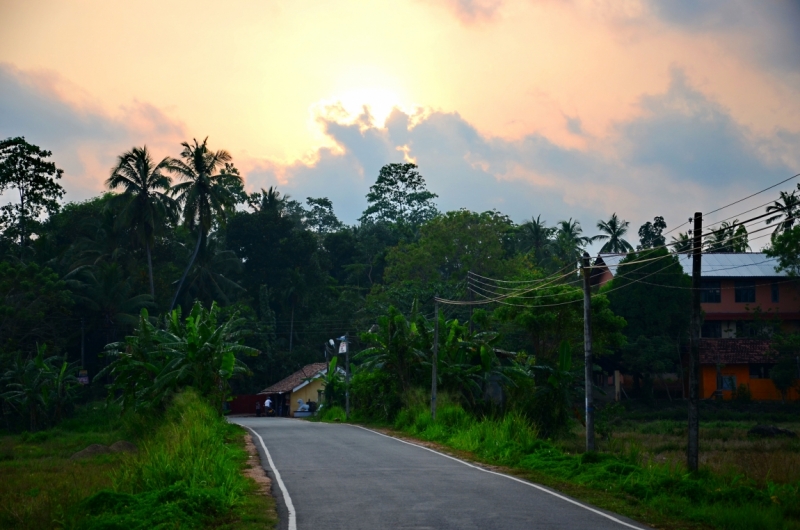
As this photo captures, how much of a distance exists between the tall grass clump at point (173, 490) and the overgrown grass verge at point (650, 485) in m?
6.54

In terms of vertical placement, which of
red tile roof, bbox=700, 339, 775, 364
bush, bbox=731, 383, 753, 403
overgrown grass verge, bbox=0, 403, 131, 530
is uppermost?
red tile roof, bbox=700, 339, 775, 364

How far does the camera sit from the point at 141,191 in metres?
59.0

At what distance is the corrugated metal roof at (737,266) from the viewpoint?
61.6 meters

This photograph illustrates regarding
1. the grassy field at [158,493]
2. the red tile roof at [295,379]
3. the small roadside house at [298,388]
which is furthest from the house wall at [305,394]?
the grassy field at [158,493]

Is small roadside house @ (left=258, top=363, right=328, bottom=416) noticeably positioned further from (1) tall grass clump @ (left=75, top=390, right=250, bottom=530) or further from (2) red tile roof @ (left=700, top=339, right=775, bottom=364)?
(1) tall grass clump @ (left=75, top=390, right=250, bottom=530)

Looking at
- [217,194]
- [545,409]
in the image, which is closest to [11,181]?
[217,194]

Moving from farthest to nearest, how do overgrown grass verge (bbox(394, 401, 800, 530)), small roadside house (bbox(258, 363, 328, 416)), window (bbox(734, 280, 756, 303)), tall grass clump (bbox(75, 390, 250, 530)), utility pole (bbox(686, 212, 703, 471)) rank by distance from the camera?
small roadside house (bbox(258, 363, 328, 416)), window (bbox(734, 280, 756, 303)), utility pole (bbox(686, 212, 703, 471)), overgrown grass verge (bbox(394, 401, 800, 530)), tall grass clump (bbox(75, 390, 250, 530))

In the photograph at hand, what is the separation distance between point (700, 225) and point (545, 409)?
15.2 metres

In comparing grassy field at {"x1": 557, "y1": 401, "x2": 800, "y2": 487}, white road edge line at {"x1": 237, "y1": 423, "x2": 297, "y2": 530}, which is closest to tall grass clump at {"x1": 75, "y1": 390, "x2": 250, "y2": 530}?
white road edge line at {"x1": 237, "y1": 423, "x2": 297, "y2": 530}

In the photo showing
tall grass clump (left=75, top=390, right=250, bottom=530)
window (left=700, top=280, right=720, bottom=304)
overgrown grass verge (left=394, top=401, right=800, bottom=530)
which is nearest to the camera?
tall grass clump (left=75, top=390, right=250, bottom=530)

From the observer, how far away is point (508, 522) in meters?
12.6

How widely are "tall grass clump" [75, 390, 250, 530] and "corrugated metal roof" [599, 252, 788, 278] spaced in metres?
48.6

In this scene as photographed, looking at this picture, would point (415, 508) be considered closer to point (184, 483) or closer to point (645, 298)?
point (184, 483)

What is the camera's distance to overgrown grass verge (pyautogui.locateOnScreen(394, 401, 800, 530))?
13.4 metres
